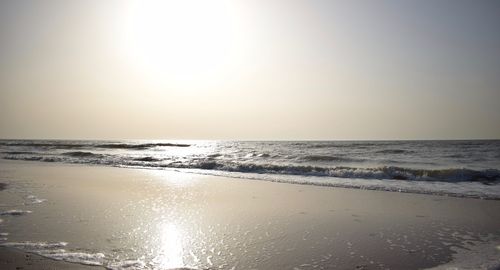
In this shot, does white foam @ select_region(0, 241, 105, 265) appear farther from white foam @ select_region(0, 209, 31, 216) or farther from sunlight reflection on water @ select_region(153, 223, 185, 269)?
white foam @ select_region(0, 209, 31, 216)

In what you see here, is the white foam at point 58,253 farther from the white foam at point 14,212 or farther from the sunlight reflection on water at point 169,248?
the white foam at point 14,212

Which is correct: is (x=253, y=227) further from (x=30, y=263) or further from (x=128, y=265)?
(x=30, y=263)

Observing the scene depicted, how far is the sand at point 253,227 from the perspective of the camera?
466cm

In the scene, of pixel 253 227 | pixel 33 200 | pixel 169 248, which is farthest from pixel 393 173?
pixel 33 200

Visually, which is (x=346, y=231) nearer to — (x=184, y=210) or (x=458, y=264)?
(x=458, y=264)

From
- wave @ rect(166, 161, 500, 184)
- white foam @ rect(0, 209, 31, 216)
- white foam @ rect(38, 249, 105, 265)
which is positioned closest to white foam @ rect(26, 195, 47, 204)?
white foam @ rect(0, 209, 31, 216)

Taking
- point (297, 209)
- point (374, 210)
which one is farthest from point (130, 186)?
point (374, 210)

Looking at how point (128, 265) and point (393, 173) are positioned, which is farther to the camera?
point (393, 173)

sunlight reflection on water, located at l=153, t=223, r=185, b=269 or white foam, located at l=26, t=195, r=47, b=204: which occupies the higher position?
white foam, located at l=26, t=195, r=47, b=204

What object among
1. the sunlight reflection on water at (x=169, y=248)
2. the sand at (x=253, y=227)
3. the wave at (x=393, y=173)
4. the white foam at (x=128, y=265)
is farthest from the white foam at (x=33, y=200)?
the wave at (x=393, y=173)

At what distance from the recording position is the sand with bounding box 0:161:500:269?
4.66 metres

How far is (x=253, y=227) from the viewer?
6.30 meters

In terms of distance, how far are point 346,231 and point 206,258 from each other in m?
2.69

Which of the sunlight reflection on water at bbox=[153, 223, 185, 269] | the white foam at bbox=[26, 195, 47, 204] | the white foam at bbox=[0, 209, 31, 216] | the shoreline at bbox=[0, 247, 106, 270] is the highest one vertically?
the white foam at bbox=[26, 195, 47, 204]
